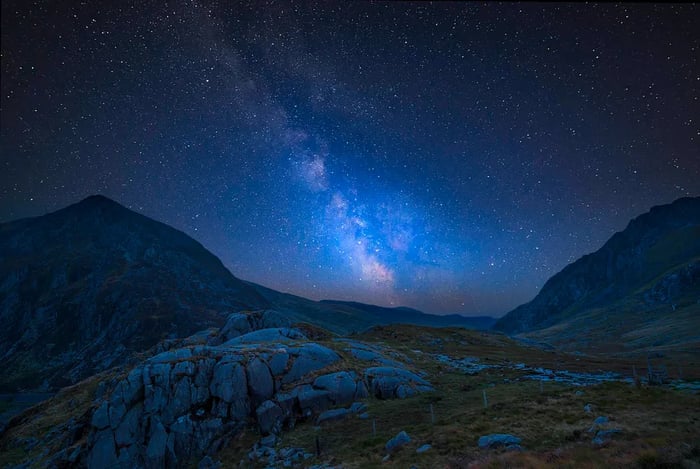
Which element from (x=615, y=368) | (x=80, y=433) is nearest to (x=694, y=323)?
(x=615, y=368)

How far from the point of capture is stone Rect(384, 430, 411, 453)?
20.9 m

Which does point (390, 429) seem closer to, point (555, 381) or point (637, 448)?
point (637, 448)

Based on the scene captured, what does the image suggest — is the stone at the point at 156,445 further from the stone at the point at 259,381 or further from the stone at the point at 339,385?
the stone at the point at 339,385

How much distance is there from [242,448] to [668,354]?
93.5 m

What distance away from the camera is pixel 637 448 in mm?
15750

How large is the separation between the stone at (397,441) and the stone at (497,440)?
15.1 ft

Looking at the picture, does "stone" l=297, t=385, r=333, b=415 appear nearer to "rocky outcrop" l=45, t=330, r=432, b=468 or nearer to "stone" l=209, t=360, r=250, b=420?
"rocky outcrop" l=45, t=330, r=432, b=468

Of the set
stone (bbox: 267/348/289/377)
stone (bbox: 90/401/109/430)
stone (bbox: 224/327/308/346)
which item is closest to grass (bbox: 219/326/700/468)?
stone (bbox: 267/348/289/377)

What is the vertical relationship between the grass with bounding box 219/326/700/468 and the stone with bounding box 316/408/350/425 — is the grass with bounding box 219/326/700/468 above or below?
above

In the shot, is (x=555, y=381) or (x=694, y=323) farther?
(x=694, y=323)

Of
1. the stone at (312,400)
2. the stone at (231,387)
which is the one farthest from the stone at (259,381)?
the stone at (312,400)

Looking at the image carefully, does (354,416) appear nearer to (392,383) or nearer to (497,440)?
(392,383)

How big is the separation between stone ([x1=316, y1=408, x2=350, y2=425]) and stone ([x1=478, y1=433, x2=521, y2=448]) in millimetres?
→ 12739

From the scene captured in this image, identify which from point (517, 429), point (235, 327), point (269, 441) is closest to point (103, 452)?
point (269, 441)
